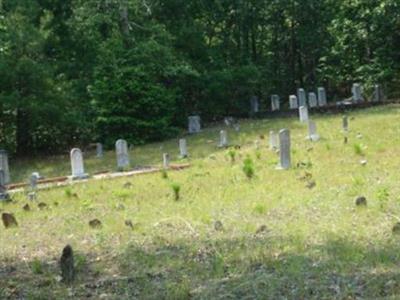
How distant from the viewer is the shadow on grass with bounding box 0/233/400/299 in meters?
6.20

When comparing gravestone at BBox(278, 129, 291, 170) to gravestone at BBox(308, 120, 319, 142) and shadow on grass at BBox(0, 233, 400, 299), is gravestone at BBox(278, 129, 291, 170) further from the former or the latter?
shadow on grass at BBox(0, 233, 400, 299)

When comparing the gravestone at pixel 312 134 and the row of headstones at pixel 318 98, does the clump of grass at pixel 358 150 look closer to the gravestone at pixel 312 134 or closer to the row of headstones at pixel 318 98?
the gravestone at pixel 312 134

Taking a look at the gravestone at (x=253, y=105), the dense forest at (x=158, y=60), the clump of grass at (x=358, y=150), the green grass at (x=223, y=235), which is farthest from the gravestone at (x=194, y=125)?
the clump of grass at (x=358, y=150)

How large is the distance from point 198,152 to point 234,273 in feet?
41.1

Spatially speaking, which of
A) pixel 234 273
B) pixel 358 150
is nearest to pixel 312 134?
pixel 358 150

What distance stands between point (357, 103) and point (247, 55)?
28.8 feet

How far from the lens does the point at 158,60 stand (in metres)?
26.4

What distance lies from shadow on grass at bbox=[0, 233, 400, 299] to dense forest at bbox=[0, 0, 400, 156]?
1537 cm

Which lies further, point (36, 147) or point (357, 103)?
point (357, 103)

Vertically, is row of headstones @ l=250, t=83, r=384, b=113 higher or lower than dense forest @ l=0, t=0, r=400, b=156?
lower

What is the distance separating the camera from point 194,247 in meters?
8.01

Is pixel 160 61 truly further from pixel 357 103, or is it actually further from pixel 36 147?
pixel 357 103

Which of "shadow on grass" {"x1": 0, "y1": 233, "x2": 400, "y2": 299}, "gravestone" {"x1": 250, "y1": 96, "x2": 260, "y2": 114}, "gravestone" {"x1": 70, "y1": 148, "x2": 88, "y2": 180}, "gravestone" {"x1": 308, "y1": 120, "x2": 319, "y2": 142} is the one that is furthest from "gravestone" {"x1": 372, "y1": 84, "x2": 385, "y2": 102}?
"shadow on grass" {"x1": 0, "y1": 233, "x2": 400, "y2": 299}

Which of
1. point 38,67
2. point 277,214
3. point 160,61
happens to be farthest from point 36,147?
point 277,214
